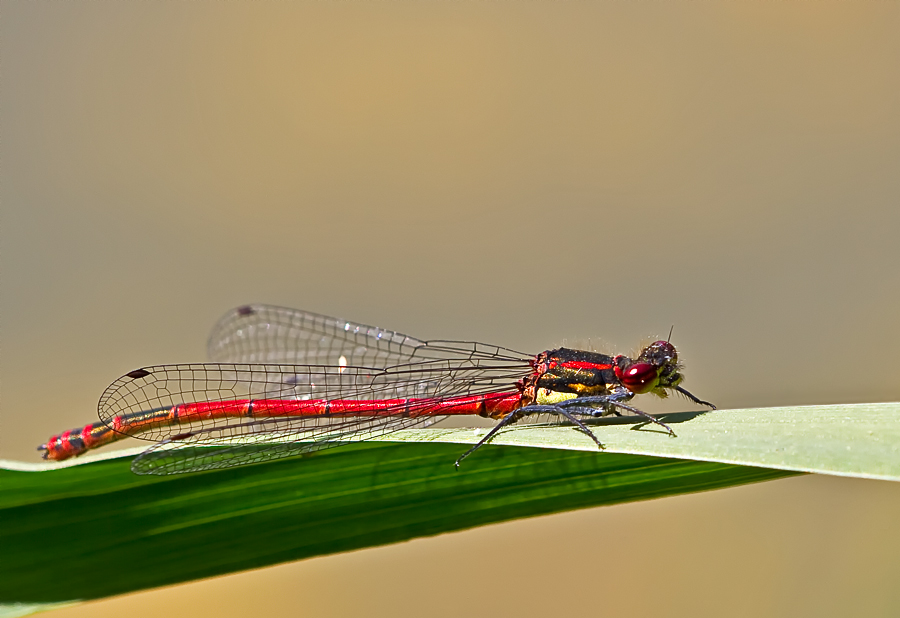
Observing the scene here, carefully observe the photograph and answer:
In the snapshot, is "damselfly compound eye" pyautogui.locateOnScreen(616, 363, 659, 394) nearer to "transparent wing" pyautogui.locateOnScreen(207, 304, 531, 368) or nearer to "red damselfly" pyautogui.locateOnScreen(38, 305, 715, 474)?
"red damselfly" pyautogui.locateOnScreen(38, 305, 715, 474)

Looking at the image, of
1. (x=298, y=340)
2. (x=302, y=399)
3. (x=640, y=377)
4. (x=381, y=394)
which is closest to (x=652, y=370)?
(x=640, y=377)

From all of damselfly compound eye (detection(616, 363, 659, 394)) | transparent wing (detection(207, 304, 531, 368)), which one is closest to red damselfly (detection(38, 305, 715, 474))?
damselfly compound eye (detection(616, 363, 659, 394))

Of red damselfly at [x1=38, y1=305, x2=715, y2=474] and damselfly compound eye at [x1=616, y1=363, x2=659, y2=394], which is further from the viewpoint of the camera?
damselfly compound eye at [x1=616, y1=363, x2=659, y2=394]

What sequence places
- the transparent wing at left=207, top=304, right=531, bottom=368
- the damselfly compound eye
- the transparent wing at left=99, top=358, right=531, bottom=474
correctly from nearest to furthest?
the transparent wing at left=99, top=358, right=531, bottom=474 → the damselfly compound eye → the transparent wing at left=207, top=304, right=531, bottom=368

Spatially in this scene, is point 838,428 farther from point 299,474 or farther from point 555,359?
point 555,359

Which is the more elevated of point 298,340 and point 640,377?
point 298,340

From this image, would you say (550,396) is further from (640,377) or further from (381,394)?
(381,394)

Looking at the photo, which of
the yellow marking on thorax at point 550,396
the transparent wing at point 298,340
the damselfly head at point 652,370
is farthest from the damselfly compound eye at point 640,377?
the transparent wing at point 298,340
